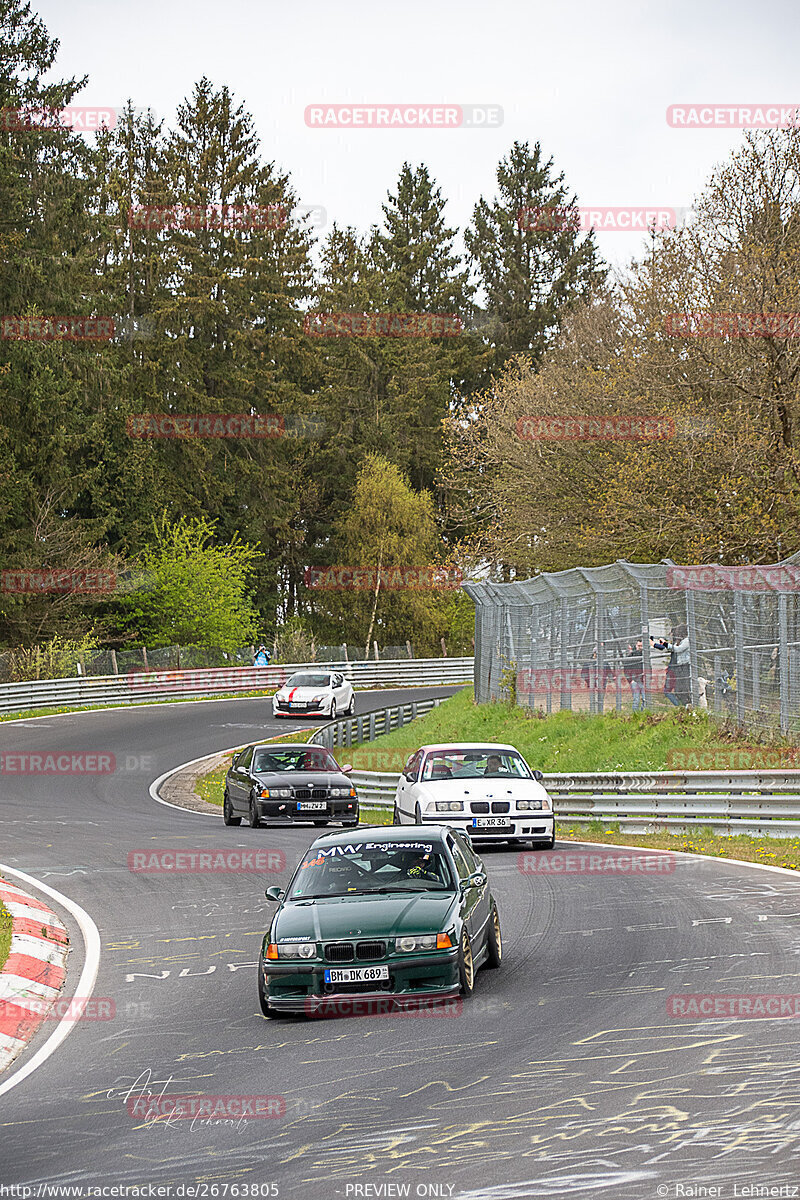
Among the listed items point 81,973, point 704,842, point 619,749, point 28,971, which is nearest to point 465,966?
point 81,973

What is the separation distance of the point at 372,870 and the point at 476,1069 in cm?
285

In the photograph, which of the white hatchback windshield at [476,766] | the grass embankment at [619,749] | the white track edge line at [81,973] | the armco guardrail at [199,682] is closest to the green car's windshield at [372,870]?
the white track edge line at [81,973]

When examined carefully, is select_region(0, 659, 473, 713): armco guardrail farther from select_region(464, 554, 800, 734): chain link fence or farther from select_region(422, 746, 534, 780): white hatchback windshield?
select_region(422, 746, 534, 780): white hatchback windshield

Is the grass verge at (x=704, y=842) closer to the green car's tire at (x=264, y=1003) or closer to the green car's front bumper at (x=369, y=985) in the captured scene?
the green car's front bumper at (x=369, y=985)

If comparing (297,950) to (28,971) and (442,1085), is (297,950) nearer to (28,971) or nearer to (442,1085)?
(442,1085)

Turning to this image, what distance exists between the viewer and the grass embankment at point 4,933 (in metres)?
11.1

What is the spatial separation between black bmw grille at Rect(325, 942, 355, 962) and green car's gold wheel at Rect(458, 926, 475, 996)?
27.3 inches

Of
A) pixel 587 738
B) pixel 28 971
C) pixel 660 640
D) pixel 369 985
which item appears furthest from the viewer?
pixel 587 738

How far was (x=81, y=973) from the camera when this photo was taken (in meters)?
11.0

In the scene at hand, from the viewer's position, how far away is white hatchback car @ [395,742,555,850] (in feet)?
58.5

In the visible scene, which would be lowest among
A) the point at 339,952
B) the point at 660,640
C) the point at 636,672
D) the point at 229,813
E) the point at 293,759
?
the point at 229,813

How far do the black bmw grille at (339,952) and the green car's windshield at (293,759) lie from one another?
1441 cm

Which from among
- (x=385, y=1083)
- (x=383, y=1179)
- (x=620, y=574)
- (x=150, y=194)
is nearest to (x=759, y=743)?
(x=620, y=574)

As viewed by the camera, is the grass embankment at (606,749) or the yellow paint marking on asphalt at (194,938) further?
the grass embankment at (606,749)
